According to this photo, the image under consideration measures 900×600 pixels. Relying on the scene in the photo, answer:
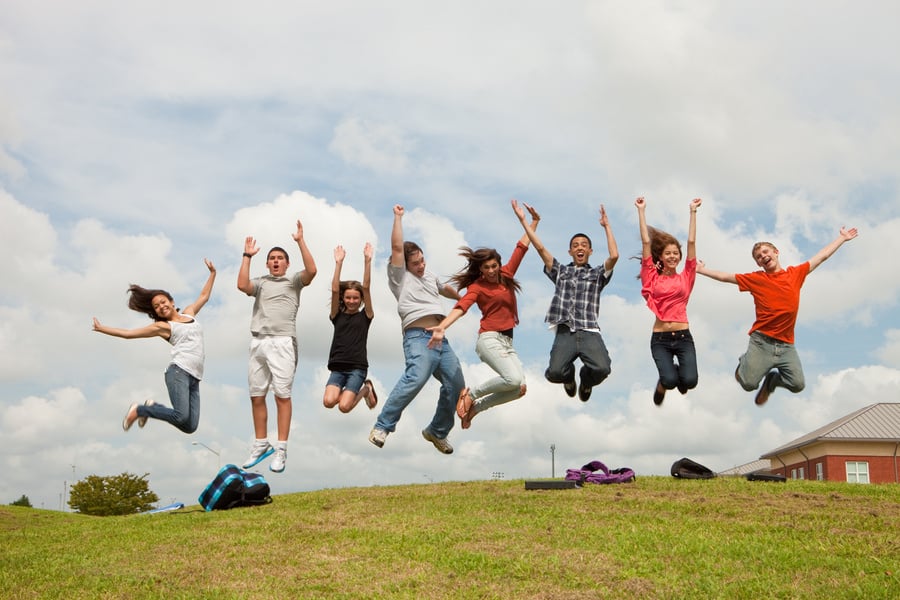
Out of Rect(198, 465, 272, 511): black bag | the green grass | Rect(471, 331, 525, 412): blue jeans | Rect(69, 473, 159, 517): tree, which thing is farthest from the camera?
Rect(69, 473, 159, 517): tree

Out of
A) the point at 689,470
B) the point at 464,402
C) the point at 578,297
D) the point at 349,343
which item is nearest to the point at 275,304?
the point at 349,343

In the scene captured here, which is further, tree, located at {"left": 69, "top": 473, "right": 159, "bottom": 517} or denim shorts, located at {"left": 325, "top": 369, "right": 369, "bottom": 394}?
tree, located at {"left": 69, "top": 473, "right": 159, "bottom": 517}

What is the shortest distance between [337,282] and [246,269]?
157cm

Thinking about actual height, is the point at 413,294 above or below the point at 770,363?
above

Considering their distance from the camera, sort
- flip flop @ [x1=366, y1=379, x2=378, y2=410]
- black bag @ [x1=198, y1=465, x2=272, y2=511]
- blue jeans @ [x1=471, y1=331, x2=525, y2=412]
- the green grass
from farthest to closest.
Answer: flip flop @ [x1=366, y1=379, x2=378, y2=410] → black bag @ [x1=198, y1=465, x2=272, y2=511] → blue jeans @ [x1=471, y1=331, x2=525, y2=412] → the green grass

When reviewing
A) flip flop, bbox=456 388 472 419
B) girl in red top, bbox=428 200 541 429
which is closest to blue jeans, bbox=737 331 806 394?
girl in red top, bbox=428 200 541 429

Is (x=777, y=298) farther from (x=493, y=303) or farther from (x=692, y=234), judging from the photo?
(x=493, y=303)

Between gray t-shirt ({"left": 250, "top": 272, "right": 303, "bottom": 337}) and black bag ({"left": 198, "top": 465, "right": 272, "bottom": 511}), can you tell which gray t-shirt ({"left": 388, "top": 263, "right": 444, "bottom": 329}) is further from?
black bag ({"left": 198, "top": 465, "right": 272, "bottom": 511})

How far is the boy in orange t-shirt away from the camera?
1373 cm

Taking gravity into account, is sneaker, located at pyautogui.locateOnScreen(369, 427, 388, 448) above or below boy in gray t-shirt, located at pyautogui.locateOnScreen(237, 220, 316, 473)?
below

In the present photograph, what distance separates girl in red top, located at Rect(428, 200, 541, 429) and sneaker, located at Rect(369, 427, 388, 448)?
1265 mm

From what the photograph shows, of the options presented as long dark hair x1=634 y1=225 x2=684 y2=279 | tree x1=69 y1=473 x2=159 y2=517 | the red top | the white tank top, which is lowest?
tree x1=69 y1=473 x2=159 y2=517

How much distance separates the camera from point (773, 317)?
45.0 feet

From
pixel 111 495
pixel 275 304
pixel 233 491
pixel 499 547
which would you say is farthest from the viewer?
pixel 111 495
